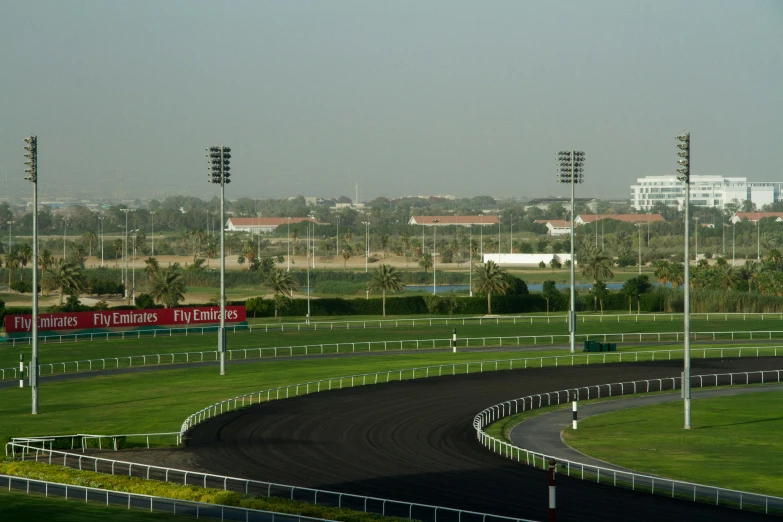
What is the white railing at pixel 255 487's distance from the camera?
23984 millimetres

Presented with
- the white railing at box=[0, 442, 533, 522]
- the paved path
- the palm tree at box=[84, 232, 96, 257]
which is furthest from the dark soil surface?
the palm tree at box=[84, 232, 96, 257]

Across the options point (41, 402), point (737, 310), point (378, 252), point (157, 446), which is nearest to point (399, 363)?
point (41, 402)

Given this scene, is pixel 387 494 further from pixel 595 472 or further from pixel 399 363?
pixel 399 363

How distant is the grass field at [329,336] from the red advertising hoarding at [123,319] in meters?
2.46

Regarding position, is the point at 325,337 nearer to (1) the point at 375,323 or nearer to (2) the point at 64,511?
(1) the point at 375,323

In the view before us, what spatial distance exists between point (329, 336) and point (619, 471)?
49906 millimetres

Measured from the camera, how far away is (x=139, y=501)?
25609mm

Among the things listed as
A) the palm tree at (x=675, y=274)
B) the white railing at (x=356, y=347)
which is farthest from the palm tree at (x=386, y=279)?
the palm tree at (x=675, y=274)

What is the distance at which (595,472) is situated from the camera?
29.3 m

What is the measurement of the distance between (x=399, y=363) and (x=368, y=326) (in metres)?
25.8

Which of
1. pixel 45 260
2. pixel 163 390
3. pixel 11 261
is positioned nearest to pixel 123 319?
pixel 163 390

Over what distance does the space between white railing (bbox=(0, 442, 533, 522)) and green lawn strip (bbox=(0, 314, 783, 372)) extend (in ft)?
94.7

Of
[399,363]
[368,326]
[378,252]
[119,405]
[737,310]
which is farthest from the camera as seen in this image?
[378,252]

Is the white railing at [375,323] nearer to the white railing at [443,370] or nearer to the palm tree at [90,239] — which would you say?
the white railing at [443,370]
